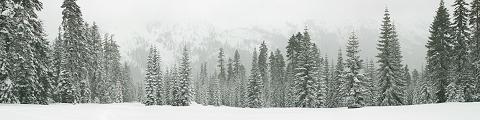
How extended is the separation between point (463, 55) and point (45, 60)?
3911 centimetres

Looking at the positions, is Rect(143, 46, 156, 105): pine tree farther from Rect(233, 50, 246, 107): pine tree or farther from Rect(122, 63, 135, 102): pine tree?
Rect(122, 63, 135, 102): pine tree

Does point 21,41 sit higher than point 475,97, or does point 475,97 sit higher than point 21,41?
point 21,41

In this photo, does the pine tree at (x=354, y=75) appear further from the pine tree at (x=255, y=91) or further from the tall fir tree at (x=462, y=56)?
the pine tree at (x=255, y=91)

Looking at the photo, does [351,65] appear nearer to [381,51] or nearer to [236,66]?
[381,51]

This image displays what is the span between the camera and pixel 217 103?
92.0 meters

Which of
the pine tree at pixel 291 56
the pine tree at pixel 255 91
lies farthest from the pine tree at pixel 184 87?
the pine tree at pixel 291 56

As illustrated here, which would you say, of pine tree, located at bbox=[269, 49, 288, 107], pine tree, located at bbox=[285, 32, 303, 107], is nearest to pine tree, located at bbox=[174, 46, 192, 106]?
pine tree, located at bbox=[285, 32, 303, 107]

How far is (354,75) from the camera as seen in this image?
4756cm

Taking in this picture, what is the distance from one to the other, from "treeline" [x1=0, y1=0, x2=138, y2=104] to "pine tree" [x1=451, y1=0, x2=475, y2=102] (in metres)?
37.0

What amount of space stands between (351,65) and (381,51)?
13.0 feet

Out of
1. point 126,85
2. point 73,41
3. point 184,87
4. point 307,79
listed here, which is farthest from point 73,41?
point 126,85

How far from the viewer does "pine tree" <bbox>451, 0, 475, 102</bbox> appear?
141ft

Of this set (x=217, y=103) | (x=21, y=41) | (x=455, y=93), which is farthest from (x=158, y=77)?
(x=455, y=93)

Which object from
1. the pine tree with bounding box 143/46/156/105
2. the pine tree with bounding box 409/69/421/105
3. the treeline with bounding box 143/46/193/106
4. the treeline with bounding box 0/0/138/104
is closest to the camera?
the treeline with bounding box 0/0/138/104
